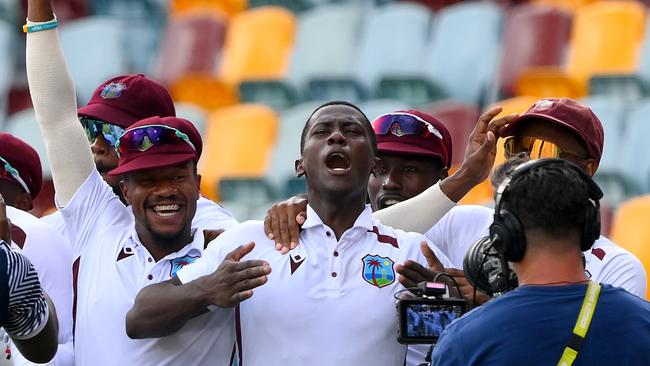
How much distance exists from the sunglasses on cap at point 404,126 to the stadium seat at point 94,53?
521cm

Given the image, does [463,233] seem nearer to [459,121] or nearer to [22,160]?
[22,160]

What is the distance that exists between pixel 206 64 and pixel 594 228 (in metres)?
6.91

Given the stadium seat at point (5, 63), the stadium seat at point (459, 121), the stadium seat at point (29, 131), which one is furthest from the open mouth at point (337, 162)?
the stadium seat at point (5, 63)

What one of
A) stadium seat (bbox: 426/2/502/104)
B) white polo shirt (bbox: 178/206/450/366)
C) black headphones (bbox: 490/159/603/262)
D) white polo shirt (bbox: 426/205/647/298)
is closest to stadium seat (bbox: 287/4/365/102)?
stadium seat (bbox: 426/2/502/104)

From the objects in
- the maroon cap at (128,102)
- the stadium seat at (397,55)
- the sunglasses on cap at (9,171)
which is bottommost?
the stadium seat at (397,55)

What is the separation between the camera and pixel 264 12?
9477mm

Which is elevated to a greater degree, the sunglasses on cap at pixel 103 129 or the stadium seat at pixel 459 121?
the sunglasses on cap at pixel 103 129

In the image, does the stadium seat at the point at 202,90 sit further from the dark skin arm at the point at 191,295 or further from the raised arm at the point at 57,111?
the dark skin arm at the point at 191,295

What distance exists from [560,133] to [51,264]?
1.42 metres

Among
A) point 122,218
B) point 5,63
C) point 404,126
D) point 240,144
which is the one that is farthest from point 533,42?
point 122,218

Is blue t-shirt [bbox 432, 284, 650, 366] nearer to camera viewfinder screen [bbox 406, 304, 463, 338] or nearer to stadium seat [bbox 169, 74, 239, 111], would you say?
camera viewfinder screen [bbox 406, 304, 463, 338]

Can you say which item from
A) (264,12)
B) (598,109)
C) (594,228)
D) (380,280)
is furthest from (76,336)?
(264,12)

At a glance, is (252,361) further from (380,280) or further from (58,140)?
(58,140)

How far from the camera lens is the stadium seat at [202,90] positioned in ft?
30.5
